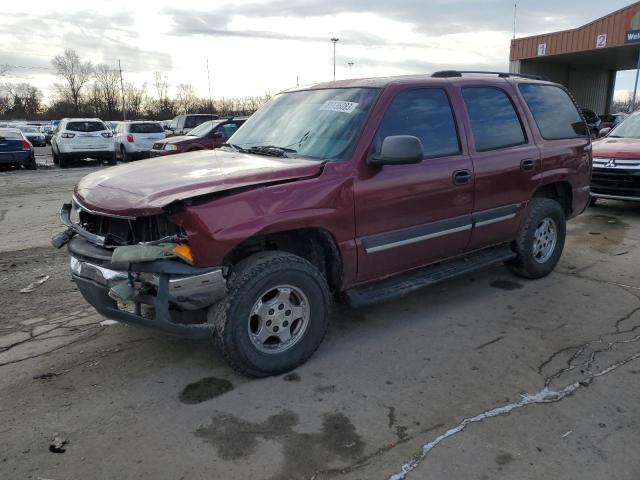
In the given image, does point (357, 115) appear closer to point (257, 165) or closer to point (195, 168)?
point (257, 165)

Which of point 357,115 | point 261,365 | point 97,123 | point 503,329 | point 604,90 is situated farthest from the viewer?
point 604,90

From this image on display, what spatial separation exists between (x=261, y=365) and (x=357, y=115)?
Answer: 74.9 inches

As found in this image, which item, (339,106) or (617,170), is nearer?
(339,106)

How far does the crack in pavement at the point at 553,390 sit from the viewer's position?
267 cm

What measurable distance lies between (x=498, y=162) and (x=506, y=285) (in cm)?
133

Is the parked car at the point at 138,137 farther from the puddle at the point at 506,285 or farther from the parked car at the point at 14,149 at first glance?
the puddle at the point at 506,285

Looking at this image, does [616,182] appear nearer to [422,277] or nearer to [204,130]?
[422,277]

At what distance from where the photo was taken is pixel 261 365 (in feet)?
10.9

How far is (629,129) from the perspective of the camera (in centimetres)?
927

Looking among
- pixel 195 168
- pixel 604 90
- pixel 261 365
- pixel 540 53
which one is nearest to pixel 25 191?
pixel 195 168

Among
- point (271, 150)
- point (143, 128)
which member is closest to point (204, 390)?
point (271, 150)

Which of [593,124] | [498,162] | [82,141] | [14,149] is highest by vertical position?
[593,124]

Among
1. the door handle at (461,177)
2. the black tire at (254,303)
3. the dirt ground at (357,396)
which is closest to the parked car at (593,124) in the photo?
the door handle at (461,177)

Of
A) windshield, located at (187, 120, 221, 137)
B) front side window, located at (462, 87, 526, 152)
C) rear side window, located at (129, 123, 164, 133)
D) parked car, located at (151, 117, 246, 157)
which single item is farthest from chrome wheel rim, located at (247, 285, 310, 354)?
rear side window, located at (129, 123, 164, 133)
